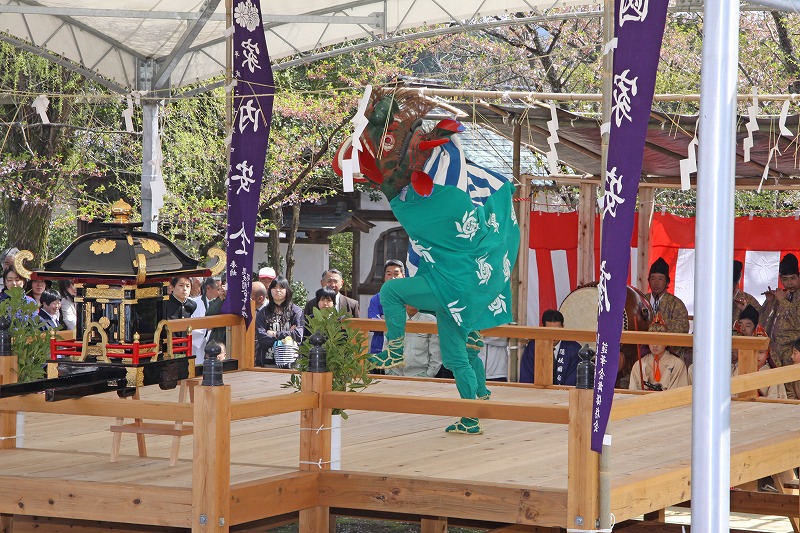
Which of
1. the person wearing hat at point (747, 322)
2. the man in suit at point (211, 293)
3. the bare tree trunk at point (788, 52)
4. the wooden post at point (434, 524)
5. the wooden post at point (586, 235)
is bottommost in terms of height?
the wooden post at point (434, 524)

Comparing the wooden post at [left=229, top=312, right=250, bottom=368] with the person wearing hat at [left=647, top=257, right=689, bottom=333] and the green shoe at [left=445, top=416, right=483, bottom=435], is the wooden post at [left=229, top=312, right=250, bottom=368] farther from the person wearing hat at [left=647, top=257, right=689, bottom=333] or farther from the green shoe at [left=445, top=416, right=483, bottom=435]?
the person wearing hat at [left=647, top=257, right=689, bottom=333]

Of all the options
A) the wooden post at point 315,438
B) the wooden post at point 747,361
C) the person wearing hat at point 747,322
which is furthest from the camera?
the person wearing hat at point 747,322

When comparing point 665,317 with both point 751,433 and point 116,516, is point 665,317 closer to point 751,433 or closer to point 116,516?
point 751,433

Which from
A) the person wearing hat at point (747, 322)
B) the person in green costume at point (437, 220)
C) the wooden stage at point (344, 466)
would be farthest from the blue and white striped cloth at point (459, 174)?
the person wearing hat at point (747, 322)

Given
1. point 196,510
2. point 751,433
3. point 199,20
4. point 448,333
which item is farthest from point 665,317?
point 196,510

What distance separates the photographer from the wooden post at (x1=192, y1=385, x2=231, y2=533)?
5234 millimetres

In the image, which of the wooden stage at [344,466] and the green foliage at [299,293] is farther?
the green foliage at [299,293]

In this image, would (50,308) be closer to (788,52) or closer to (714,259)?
(714,259)

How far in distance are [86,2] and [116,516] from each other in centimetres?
626

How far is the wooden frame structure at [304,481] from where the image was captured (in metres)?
5.26

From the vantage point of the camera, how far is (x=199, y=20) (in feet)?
32.6

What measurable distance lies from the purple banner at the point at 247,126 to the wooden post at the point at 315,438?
253 cm

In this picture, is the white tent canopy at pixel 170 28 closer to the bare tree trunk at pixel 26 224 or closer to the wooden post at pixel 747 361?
the wooden post at pixel 747 361

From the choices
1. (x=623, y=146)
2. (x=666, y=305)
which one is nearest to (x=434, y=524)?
(x=623, y=146)
